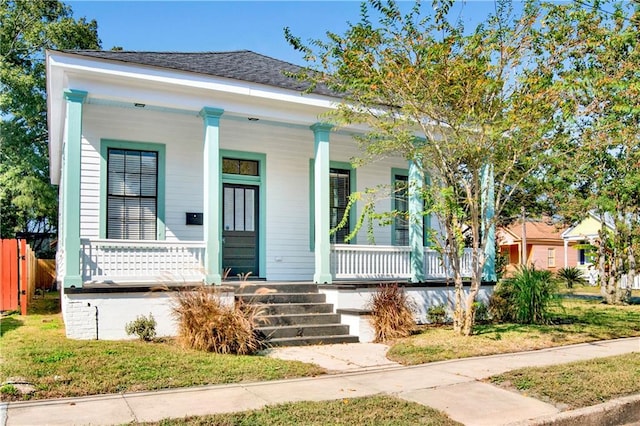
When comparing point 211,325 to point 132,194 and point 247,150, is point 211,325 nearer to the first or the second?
point 132,194

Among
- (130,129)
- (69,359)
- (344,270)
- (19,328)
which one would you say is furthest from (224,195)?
(69,359)

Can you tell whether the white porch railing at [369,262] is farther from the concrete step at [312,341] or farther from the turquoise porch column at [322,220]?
the concrete step at [312,341]

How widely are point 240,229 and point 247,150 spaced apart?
1.74 metres

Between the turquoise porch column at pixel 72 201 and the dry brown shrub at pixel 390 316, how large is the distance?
489cm

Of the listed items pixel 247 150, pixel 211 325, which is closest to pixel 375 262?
pixel 247 150

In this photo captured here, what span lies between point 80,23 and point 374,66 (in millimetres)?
22291

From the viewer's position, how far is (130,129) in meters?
11.3

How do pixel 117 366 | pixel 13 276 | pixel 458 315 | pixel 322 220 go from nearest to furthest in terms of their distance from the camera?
pixel 117 366 → pixel 458 315 → pixel 13 276 → pixel 322 220

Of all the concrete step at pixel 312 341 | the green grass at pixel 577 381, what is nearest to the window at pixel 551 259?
the concrete step at pixel 312 341

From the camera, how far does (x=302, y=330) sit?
935 cm

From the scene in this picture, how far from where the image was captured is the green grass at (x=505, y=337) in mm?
8375

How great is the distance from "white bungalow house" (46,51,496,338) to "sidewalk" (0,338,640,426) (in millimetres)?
2791

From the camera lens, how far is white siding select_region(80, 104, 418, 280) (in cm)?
1095

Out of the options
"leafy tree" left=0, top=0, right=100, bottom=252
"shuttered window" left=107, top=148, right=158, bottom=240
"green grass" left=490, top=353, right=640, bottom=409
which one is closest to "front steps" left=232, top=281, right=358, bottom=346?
"shuttered window" left=107, top=148, right=158, bottom=240
